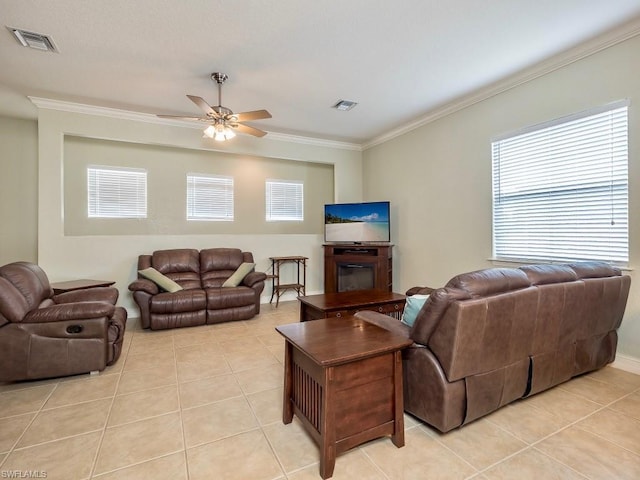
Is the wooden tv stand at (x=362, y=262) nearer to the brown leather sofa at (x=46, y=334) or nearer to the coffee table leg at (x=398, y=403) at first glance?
the coffee table leg at (x=398, y=403)

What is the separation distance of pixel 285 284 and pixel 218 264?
50.6 inches

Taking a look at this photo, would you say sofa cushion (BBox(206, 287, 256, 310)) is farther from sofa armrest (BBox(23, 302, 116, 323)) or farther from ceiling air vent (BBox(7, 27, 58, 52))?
ceiling air vent (BBox(7, 27, 58, 52))

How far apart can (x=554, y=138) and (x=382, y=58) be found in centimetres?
191

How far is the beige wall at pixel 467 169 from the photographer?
8.90 feet

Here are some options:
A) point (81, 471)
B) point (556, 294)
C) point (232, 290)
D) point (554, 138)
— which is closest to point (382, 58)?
point (554, 138)

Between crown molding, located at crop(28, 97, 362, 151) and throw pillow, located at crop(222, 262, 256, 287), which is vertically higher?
crown molding, located at crop(28, 97, 362, 151)

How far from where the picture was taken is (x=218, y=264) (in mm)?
4953

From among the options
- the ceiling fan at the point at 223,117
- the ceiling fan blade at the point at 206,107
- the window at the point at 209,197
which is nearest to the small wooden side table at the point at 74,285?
the window at the point at 209,197

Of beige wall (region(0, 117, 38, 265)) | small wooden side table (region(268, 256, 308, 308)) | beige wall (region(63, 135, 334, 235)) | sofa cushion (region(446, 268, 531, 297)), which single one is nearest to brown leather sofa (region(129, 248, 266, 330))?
small wooden side table (region(268, 256, 308, 308))

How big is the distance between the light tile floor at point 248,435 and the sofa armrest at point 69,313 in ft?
1.74

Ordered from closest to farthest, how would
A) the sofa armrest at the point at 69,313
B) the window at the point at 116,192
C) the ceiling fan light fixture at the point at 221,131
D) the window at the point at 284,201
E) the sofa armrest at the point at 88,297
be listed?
the sofa armrest at the point at 69,313 → the sofa armrest at the point at 88,297 → the ceiling fan light fixture at the point at 221,131 → the window at the point at 116,192 → the window at the point at 284,201

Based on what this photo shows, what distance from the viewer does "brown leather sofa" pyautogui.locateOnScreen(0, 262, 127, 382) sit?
96.7 inches

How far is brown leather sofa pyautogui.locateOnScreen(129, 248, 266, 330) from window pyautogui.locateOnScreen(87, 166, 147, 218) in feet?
2.87

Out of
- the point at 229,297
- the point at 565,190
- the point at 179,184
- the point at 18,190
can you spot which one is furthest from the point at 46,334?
the point at 565,190
